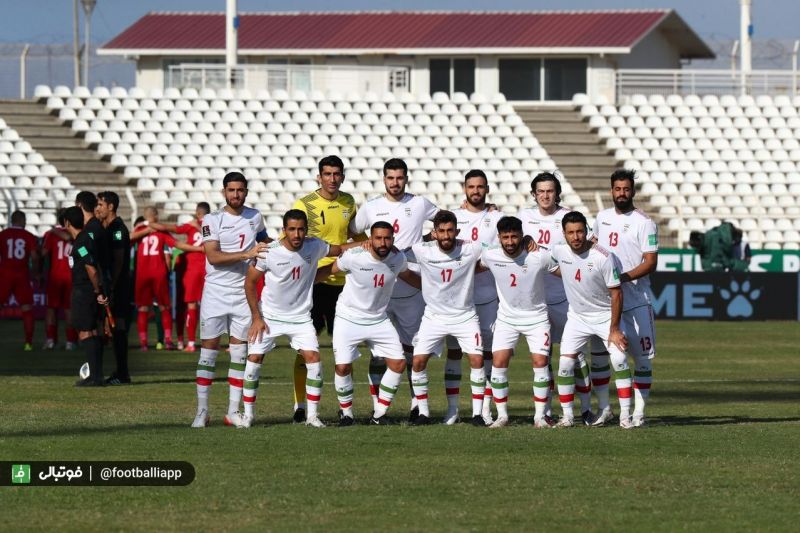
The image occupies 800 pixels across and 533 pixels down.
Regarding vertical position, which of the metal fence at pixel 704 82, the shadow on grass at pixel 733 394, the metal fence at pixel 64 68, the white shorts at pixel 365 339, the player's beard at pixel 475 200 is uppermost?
the metal fence at pixel 64 68

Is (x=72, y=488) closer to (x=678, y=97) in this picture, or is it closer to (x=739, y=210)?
(x=739, y=210)

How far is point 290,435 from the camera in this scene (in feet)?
38.8

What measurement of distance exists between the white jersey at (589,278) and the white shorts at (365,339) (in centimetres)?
144

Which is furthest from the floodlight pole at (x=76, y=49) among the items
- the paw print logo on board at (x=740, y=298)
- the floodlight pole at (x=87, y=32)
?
the paw print logo on board at (x=740, y=298)

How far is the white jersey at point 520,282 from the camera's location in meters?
12.5

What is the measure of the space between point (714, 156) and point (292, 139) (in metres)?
11.0

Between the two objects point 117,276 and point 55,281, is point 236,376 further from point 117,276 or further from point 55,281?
point 55,281

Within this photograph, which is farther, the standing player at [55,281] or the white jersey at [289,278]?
the standing player at [55,281]

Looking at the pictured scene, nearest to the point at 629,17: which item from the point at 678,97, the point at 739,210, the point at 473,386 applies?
the point at 678,97

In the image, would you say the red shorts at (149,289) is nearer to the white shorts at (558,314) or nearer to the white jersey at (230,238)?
the white jersey at (230,238)

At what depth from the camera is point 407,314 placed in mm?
13398

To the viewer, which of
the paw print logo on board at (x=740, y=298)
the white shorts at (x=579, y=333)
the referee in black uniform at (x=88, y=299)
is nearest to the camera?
the white shorts at (x=579, y=333)

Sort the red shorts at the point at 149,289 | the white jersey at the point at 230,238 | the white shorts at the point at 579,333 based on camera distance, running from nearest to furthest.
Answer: the white shorts at the point at 579,333, the white jersey at the point at 230,238, the red shorts at the point at 149,289

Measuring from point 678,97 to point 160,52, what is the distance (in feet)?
56.5
